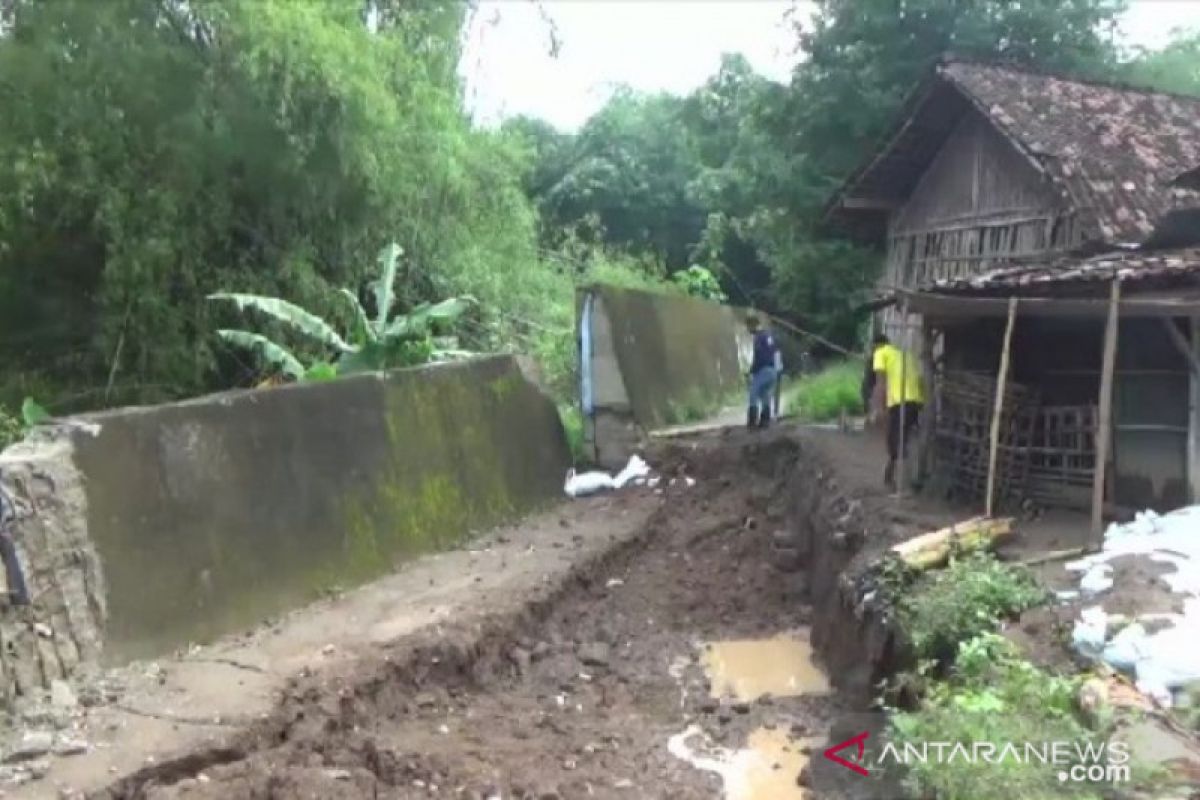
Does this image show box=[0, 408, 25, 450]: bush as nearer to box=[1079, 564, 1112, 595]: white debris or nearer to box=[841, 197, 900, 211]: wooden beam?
box=[1079, 564, 1112, 595]: white debris

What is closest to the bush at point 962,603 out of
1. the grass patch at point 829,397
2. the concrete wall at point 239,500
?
the concrete wall at point 239,500

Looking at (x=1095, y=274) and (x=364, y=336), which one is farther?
(x=364, y=336)

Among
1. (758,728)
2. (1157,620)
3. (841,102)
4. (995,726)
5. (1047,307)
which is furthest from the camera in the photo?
(841,102)

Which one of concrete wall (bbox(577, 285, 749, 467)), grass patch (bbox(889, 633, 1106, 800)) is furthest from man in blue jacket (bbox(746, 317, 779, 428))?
grass patch (bbox(889, 633, 1106, 800))

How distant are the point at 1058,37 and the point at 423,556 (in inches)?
547

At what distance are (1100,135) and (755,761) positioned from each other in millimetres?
9387

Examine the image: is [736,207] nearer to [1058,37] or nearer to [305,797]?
[1058,37]

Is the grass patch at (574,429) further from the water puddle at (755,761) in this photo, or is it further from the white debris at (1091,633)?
the white debris at (1091,633)

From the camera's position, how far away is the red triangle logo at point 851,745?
7127 mm

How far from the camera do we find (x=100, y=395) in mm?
12336

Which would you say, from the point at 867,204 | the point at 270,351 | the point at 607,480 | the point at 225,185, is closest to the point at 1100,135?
the point at 867,204

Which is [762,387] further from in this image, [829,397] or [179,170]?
[179,170]

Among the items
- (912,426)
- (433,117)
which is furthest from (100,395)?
(912,426)

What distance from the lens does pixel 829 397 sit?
59.9ft
